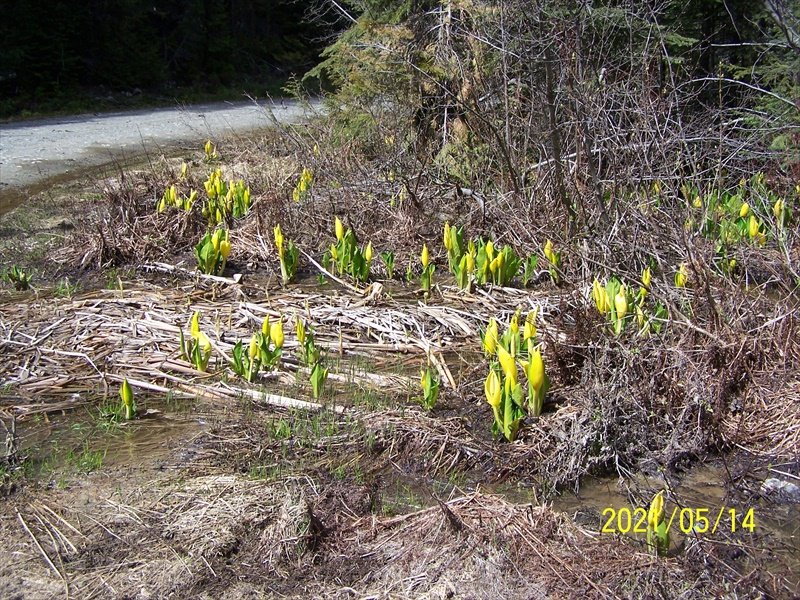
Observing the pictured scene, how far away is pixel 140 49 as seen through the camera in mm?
21734

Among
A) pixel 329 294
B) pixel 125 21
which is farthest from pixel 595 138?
pixel 125 21

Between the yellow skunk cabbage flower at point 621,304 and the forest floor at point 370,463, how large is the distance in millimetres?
174

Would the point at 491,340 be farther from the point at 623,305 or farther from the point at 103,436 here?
the point at 103,436

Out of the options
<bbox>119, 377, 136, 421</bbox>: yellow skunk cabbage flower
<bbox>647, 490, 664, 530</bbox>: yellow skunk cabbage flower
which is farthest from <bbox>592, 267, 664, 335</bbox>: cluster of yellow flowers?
<bbox>119, 377, 136, 421</bbox>: yellow skunk cabbage flower

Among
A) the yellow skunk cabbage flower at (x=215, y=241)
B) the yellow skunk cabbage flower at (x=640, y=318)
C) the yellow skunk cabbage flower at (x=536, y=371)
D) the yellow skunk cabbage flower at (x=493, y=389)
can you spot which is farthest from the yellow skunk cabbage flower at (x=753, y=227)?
the yellow skunk cabbage flower at (x=215, y=241)

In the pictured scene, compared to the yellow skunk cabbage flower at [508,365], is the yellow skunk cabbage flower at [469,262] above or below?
below

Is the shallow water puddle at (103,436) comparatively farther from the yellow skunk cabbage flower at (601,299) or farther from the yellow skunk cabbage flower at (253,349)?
the yellow skunk cabbage flower at (601,299)

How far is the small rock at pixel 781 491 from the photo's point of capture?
3746mm

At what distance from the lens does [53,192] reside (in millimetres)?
9609

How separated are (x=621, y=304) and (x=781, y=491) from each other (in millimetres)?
1352

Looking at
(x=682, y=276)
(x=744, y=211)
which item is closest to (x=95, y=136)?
(x=744, y=211)

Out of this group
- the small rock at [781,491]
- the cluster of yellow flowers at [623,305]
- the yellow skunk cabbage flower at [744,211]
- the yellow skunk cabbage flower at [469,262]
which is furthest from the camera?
the yellow skunk cabbage flower at [744,211]

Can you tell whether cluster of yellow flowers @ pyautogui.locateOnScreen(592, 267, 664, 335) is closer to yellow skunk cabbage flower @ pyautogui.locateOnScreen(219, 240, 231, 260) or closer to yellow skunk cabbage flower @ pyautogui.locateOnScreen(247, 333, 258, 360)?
yellow skunk cabbage flower @ pyautogui.locateOnScreen(247, 333, 258, 360)

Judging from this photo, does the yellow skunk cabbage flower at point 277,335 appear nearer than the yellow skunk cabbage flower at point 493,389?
No
